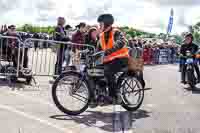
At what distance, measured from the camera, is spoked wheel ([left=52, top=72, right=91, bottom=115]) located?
7.66 metres

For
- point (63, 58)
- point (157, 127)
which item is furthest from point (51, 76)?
point (157, 127)

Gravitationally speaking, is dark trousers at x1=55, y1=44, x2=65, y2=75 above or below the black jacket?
below

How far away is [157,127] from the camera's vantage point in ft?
24.1

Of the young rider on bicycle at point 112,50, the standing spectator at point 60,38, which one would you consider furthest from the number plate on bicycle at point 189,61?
the young rider on bicycle at point 112,50

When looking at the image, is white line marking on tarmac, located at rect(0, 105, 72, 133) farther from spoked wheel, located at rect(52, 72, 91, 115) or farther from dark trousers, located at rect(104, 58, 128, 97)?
dark trousers, located at rect(104, 58, 128, 97)

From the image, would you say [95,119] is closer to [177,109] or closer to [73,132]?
[73,132]

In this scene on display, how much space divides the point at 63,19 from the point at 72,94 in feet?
15.2

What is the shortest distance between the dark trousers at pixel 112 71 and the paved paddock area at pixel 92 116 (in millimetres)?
499

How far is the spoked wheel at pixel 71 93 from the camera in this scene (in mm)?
7664

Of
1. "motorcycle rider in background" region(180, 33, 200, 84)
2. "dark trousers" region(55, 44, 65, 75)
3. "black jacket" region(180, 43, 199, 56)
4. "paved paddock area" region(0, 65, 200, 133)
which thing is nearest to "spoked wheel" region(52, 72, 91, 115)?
"paved paddock area" region(0, 65, 200, 133)

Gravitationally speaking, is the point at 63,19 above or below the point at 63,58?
above

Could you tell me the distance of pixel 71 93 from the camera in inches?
308

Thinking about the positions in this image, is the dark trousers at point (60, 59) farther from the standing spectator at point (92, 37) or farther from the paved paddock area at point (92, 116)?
the paved paddock area at point (92, 116)

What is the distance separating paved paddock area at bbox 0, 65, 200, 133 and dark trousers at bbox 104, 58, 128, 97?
1.64ft
